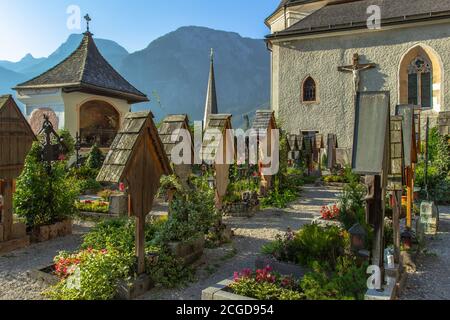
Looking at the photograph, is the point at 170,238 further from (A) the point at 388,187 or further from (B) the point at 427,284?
(B) the point at 427,284

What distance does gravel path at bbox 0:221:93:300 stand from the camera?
481 cm

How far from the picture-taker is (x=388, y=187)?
4566 mm

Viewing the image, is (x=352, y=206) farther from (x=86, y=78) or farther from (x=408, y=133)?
(x=86, y=78)

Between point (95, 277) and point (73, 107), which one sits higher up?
point (73, 107)

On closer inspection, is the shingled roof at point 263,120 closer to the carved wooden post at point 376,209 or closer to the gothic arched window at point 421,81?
the carved wooden post at point 376,209

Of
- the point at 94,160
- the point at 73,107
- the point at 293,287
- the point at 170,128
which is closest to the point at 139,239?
the point at 293,287

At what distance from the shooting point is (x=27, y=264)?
6000 millimetres

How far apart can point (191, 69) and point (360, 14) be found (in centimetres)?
10058

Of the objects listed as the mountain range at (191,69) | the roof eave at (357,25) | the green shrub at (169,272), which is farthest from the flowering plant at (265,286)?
the mountain range at (191,69)

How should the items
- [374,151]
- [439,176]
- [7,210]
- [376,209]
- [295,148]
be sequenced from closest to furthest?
1. [374,151]
2. [376,209]
3. [7,210]
4. [439,176]
5. [295,148]

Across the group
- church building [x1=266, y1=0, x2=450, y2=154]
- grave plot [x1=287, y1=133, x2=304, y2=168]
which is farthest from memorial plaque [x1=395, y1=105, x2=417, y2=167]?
church building [x1=266, y1=0, x2=450, y2=154]

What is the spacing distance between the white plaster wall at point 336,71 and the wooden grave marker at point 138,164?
13.8 m

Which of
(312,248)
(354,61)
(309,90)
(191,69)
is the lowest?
(312,248)

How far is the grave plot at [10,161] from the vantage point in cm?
666
